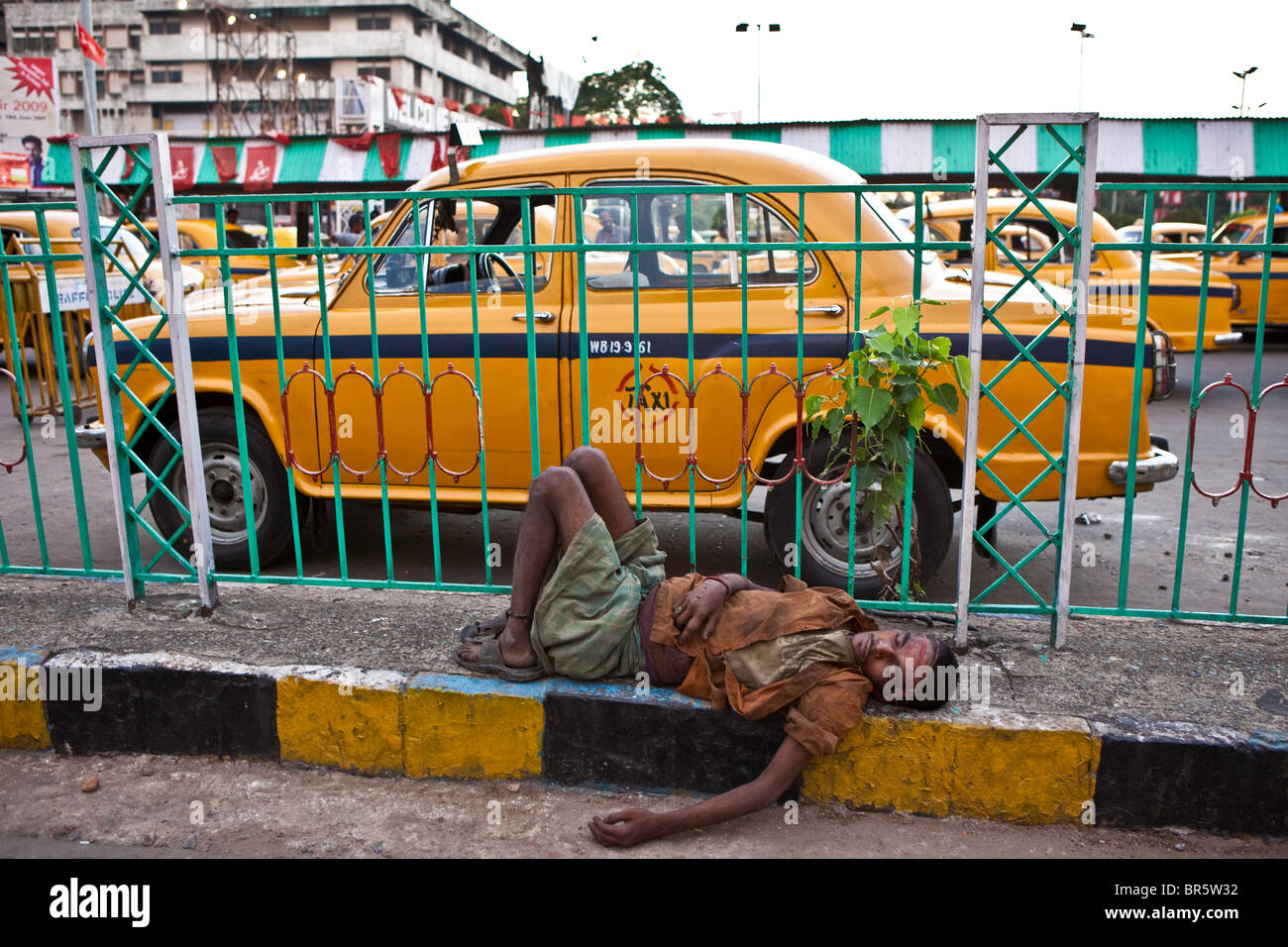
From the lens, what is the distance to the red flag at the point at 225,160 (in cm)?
1703

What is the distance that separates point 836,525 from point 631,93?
41.8m

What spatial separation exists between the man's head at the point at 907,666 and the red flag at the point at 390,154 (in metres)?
15.0

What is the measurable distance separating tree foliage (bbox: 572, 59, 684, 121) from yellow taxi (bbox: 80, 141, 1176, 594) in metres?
39.7

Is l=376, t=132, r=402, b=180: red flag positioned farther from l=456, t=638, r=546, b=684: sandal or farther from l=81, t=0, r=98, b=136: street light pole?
l=456, t=638, r=546, b=684: sandal

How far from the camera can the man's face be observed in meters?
2.83

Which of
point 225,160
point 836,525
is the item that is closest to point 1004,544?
point 836,525

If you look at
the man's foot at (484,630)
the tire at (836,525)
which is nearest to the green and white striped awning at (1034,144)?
the tire at (836,525)

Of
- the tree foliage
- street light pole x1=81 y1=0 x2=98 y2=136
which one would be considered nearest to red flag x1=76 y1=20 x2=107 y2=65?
street light pole x1=81 y1=0 x2=98 y2=136

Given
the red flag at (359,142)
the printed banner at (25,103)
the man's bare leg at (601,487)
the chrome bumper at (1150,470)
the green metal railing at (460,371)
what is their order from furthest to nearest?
1. the red flag at (359,142)
2. the printed banner at (25,103)
3. the chrome bumper at (1150,470)
4. the green metal railing at (460,371)
5. the man's bare leg at (601,487)

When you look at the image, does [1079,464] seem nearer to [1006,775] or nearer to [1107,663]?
[1107,663]

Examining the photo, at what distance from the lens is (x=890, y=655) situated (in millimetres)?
2838

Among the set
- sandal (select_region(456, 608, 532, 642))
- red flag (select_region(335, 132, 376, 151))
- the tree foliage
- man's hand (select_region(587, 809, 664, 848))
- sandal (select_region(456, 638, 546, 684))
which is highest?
the tree foliage

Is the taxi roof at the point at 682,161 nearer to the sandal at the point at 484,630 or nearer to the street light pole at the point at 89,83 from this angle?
the sandal at the point at 484,630
